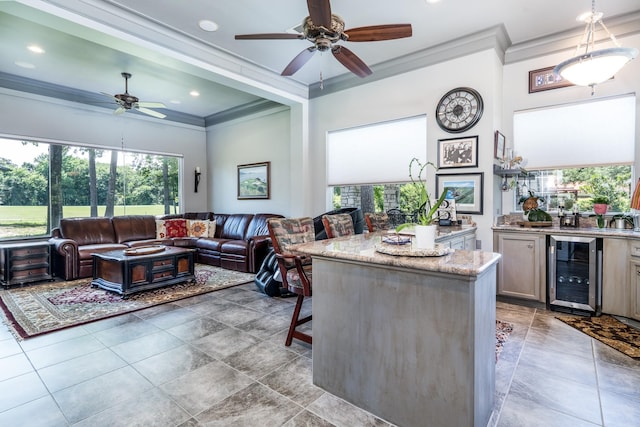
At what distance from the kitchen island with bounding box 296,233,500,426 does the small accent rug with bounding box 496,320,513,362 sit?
0.97 m

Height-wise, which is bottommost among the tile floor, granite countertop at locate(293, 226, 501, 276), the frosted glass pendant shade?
the tile floor

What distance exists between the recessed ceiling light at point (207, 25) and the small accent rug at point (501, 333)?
425 centimetres

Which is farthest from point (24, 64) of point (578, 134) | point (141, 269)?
point (578, 134)

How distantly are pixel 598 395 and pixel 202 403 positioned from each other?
240 centimetres

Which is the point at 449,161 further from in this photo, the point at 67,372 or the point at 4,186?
the point at 4,186

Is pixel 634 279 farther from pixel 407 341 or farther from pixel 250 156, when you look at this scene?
pixel 250 156

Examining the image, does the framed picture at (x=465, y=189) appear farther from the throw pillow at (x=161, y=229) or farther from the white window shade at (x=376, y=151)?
the throw pillow at (x=161, y=229)

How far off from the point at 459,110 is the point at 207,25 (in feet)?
10.3

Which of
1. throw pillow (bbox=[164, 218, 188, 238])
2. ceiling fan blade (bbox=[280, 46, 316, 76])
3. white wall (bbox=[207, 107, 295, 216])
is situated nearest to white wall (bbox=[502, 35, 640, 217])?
ceiling fan blade (bbox=[280, 46, 316, 76])

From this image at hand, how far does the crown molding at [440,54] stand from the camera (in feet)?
12.1

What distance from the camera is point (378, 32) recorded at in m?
2.77

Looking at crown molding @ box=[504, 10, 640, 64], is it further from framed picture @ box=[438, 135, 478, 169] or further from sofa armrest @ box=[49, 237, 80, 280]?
sofa armrest @ box=[49, 237, 80, 280]

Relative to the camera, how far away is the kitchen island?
4.85 ft

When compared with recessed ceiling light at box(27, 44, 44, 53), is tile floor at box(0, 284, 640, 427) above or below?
below
